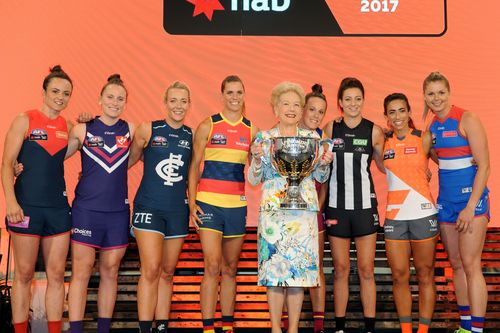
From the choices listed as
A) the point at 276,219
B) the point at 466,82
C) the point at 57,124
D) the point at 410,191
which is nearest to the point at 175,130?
the point at 57,124

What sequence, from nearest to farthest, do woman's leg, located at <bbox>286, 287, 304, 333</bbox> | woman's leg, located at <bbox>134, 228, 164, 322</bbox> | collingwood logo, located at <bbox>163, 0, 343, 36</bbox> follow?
woman's leg, located at <bbox>286, 287, 304, 333</bbox>
woman's leg, located at <bbox>134, 228, 164, 322</bbox>
collingwood logo, located at <bbox>163, 0, 343, 36</bbox>

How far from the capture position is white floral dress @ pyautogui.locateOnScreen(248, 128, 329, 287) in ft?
9.36

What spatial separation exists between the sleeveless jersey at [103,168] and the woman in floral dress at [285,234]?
879mm

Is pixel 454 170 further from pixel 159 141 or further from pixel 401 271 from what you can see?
pixel 159 141

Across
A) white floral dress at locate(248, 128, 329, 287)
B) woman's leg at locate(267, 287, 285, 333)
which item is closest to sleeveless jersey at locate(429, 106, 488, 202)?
white floral dress at locate(248, 128, 329, 287)

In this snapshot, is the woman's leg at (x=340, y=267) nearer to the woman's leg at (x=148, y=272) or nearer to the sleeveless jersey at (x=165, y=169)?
the sleeveless jersey at (x=165, y=169)

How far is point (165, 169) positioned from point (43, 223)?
2.58ft

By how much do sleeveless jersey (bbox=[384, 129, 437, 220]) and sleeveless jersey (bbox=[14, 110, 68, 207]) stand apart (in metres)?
2.07

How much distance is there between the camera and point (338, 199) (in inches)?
139

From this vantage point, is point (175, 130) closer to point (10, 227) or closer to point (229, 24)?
point (10, 227)

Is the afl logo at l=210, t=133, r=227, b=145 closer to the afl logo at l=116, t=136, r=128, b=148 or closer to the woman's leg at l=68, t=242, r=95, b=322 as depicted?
the afl logo at l=116, t=136, r=128, b=148

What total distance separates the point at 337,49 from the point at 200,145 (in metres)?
1.91

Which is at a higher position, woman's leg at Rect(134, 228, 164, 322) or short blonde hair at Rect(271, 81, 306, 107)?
short blonde hair at Rect(271, 81, 306, 107)

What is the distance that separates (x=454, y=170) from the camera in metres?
3.45
